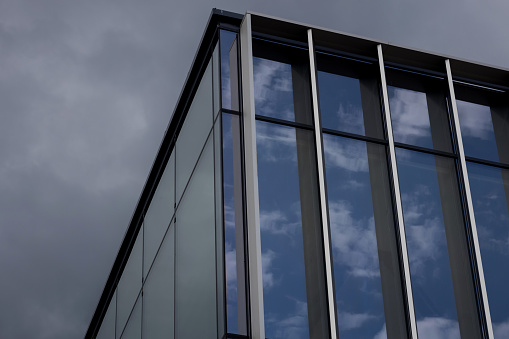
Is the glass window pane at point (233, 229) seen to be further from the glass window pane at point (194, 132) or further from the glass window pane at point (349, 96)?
the glass window pane at point (349, 96)

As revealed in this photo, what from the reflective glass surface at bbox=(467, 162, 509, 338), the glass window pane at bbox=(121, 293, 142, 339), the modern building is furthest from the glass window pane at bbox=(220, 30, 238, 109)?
the glass window pane at bbox=(121, 293, 142, 339)

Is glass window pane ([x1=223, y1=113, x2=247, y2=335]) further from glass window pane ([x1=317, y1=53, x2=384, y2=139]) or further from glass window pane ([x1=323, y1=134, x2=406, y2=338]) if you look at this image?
glass window pane ([x1=317, y1=53, x2=384, y2=139])

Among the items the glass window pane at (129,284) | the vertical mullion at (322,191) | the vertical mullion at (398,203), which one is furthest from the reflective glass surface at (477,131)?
the glass window pane at (129,284)

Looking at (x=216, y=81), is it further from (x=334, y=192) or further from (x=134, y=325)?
(x=134, y=325)

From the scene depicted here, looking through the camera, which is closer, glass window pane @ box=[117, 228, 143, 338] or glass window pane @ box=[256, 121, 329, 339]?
glass window pane @ box=[256, 121, 329, 339]

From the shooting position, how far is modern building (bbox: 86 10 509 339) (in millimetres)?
14289

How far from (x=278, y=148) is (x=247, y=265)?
95.3 inches

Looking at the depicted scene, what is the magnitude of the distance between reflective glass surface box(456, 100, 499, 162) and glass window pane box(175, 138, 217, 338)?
5.44 meters

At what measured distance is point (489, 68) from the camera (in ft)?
59.6

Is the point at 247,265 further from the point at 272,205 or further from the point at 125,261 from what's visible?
the point at 125,261

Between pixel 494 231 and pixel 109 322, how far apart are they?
15.5 m

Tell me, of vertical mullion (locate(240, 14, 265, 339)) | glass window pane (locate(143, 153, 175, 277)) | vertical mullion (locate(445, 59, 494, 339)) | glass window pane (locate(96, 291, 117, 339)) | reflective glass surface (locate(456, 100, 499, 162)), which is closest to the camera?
vertical mullion (locate(240, 14, 265, 339))

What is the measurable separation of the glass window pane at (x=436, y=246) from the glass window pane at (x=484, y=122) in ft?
2.85

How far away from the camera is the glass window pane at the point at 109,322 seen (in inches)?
1064
